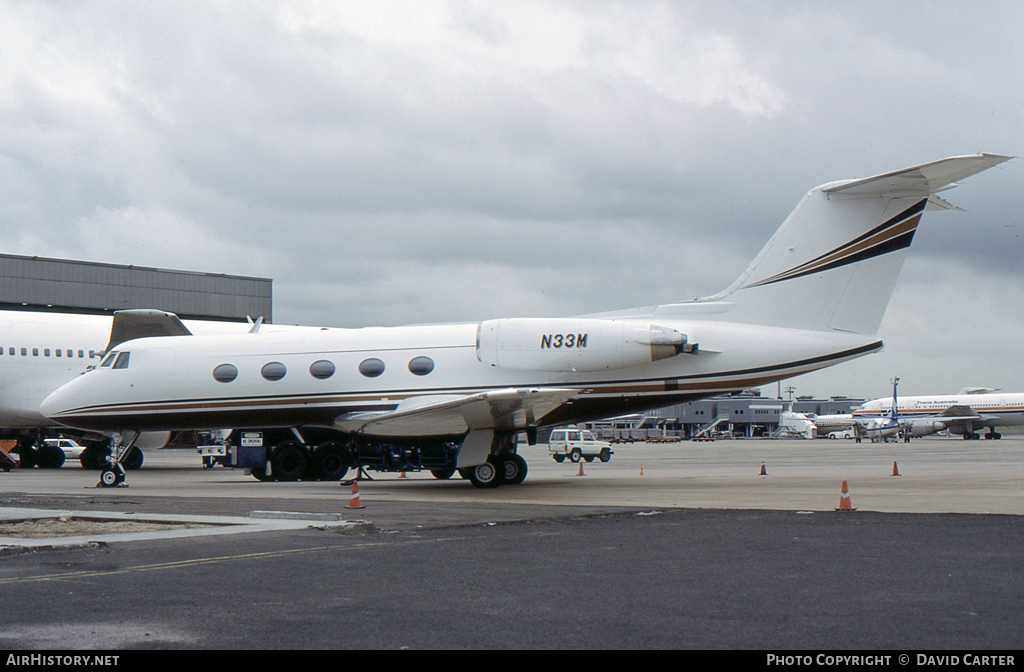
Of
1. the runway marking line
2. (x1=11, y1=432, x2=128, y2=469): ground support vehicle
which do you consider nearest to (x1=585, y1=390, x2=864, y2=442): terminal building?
(x1=11, y1=432, x2=128, y2=469): ground support vehicle

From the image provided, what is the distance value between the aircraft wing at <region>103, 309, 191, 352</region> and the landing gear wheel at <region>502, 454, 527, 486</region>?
609 inches

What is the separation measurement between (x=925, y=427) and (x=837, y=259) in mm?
71993

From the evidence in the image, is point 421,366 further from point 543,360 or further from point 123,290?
point 123,290

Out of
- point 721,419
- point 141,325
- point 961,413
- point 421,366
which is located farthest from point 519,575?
point 721,419

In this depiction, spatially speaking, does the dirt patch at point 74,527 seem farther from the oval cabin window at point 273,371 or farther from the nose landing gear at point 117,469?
the oval cabin window at point 273,371

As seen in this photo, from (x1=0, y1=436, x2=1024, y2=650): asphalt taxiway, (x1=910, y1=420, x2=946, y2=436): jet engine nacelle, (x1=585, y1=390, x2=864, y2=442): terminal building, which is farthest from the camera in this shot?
(x1=585, y1=390, x2=864, y2=442): terminal building

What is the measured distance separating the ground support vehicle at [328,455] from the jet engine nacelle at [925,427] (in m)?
71.1

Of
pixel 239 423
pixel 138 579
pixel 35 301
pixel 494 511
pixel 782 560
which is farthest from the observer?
pixel 35 301

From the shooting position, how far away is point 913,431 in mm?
85812

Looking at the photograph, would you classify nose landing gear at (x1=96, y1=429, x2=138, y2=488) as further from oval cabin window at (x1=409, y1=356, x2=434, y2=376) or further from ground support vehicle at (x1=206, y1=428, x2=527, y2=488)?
oval cabin window at (x1=409, y1=356, x2=434, y2=376)

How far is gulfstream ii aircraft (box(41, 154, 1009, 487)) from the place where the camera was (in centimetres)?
1923
